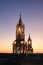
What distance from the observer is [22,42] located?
37.4 feet

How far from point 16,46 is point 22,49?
0.46m

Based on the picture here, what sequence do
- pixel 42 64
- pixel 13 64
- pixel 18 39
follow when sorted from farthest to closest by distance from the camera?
pixel 18 39 → pixel 42 64 → pixel 13 64

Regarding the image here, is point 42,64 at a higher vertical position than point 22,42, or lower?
lower

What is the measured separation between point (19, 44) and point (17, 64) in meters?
5.23

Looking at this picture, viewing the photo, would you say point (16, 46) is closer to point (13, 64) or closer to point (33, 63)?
point (33, 63)

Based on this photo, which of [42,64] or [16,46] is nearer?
[42,64]

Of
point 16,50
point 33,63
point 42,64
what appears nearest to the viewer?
point 42,64

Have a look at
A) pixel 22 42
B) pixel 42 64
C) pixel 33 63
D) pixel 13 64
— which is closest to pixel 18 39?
pixel 22 42

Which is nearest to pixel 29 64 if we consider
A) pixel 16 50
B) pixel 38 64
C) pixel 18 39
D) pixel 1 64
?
pixel 38 64

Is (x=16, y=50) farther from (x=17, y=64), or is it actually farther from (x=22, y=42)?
(x=17, y=64)

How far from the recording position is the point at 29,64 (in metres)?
6.91

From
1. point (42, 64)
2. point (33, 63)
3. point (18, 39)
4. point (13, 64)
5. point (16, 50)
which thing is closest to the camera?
point (13, 64)

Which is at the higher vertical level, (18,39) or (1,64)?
(18,39)

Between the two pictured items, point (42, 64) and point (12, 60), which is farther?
point (42, 64)
